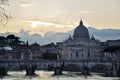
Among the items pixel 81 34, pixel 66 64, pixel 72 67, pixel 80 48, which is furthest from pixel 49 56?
pixel 66 64

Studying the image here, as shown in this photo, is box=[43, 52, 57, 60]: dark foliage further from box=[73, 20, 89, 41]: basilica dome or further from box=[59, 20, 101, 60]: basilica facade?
box=[73, 20, 89, 41]: basilica dome

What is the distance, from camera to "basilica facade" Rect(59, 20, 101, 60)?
7119 centimetres

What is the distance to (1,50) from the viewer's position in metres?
62.4

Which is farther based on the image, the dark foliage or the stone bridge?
the dark foliage

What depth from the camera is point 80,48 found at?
7200 centimetres

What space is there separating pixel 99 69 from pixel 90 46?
1551cm

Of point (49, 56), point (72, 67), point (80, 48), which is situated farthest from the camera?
point (80, 48)

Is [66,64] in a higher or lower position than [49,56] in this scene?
lower

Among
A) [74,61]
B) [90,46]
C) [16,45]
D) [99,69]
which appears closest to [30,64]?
[74,61]

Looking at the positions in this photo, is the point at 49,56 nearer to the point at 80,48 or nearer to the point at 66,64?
the point at 80,48

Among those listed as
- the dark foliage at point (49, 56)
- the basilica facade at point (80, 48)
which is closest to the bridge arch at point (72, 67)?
the basilica facade at point (80, 48)

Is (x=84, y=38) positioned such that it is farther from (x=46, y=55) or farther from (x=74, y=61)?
(x=74, y=61)

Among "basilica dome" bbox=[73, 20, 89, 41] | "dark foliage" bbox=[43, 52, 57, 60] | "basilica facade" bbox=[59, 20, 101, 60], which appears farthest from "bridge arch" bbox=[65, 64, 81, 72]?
"basilica dome" bbox=[73, 20, 89, 41]

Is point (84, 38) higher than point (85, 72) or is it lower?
higher
